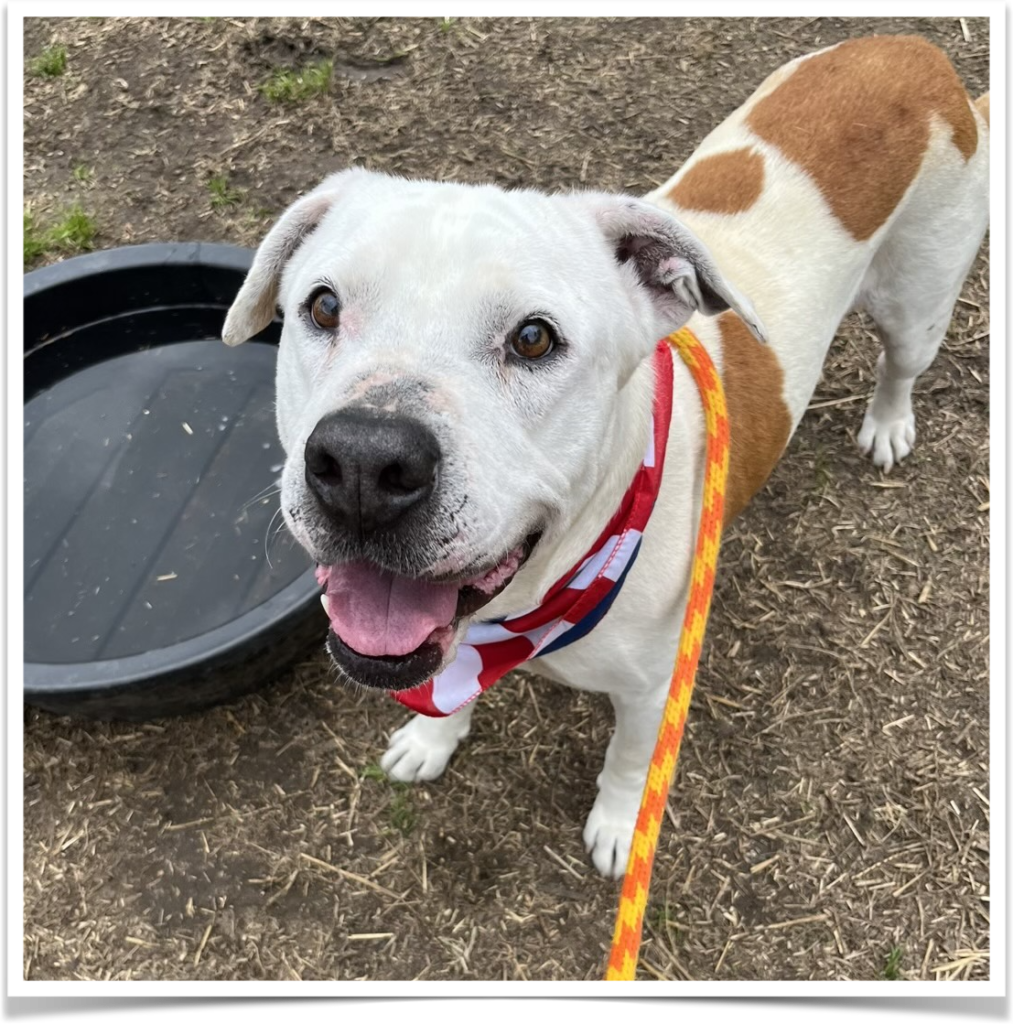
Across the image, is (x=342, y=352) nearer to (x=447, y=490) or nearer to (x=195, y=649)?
(x=447, y=490)

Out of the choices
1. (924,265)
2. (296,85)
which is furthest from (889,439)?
(296,85)

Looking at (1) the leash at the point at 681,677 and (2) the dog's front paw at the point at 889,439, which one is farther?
(2) the dog's front paw at the point at 889,439

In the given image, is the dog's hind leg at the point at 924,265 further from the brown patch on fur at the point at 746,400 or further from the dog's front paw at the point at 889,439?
the brown patch on fur at the point at 746,400

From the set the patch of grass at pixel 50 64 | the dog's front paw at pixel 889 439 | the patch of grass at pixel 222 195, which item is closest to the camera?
the dog's front paw at pixel 889 439

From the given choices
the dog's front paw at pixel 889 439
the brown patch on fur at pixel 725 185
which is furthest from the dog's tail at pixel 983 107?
the dog's front paw at pixel 889 439

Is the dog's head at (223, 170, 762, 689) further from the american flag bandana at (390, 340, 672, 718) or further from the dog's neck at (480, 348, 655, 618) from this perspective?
the american flag bandana at (390, 340, 672, 718)

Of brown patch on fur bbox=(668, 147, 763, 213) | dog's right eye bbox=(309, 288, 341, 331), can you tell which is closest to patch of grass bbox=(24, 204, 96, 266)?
brown patch on fur bbox=(668, 147, 763, 213)

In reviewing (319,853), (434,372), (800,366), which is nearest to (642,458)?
(434,372)
